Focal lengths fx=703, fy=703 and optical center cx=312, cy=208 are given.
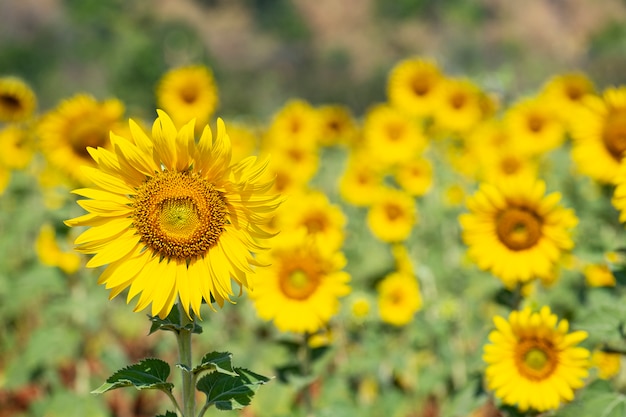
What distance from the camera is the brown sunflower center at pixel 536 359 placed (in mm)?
2617

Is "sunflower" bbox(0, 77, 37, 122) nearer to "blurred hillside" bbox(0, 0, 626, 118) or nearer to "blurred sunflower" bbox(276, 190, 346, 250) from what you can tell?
"blurred sunflower" bbox(276, 190, 346, 250)

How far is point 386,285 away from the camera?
167 inches

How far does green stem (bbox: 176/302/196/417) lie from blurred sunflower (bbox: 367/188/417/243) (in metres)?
2.97

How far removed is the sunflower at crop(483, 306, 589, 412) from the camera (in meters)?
2.57

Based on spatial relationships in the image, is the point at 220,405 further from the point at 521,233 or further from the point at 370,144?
the point at 370,144

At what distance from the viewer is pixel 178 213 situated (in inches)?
76.7

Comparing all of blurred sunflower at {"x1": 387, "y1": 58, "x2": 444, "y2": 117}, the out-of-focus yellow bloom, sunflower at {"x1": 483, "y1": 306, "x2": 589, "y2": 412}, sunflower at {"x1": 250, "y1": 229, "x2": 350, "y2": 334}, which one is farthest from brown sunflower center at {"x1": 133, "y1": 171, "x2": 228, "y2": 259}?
blurred sunflower at {"x1": 387, "y1": 58, "x2": 444, "y2": 117}

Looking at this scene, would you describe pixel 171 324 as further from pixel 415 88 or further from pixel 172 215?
pixel 415 88

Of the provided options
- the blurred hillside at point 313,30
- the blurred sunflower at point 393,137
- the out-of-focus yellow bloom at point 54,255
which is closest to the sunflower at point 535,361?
the out-of-focus yellow bloom at point 54,255

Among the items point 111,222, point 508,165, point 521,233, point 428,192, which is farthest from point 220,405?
point 428,192

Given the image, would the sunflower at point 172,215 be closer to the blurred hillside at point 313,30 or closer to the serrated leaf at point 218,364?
the serrated leaf at point 218,364

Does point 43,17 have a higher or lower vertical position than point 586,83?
higher

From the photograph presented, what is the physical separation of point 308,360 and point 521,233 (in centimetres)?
108

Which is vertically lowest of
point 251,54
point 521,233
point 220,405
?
point 220,405
